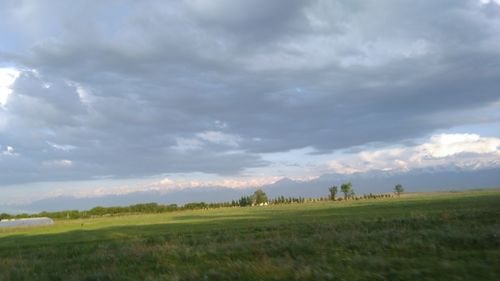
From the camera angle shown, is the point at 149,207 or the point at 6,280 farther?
the point at 149,207

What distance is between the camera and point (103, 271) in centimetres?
1583

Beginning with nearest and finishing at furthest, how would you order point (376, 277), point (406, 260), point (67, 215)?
point (376, 277) → point (406, 260) → point (67, 215)

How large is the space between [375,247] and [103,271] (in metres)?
8.08

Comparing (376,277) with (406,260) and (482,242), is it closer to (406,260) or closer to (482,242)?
(406,260)

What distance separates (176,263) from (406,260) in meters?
7.63

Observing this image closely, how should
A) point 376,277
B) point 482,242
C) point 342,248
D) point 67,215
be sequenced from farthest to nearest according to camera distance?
1. point 67,215
2. point 342,248
3. point 482,242
4. point 376,277

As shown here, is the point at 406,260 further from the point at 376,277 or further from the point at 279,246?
the point at 279,246

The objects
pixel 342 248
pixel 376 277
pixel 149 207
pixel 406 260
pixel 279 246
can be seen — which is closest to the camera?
pixel 376 277

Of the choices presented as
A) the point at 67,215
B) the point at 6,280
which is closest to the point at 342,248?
the point at 6,280

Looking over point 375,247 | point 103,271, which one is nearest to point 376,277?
point 375,247

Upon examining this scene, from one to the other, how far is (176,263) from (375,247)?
617 centimetres

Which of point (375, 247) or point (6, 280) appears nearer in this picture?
point (375, 247)

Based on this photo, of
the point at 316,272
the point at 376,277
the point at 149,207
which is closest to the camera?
the point at 376,277

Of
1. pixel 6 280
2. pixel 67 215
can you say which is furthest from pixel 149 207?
pixel 6 280
